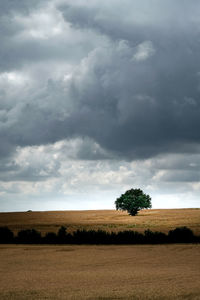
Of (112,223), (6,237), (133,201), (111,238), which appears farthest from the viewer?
(133,201)

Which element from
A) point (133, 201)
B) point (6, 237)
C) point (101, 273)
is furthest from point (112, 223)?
point (101, 273)

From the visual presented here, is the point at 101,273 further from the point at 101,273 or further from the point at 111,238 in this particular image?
the point at 111,238

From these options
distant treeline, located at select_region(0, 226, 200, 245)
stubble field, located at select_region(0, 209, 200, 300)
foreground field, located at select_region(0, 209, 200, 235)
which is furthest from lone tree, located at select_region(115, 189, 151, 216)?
stubble field, located at select_region(0, 209, 200, 300)

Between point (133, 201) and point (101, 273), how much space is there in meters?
57.1

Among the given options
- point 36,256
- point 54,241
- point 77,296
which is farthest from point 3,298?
point 54,241

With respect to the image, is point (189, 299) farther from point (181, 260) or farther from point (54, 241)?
point (54, 241)

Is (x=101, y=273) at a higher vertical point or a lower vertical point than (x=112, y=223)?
lower

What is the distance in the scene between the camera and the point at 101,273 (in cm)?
1600

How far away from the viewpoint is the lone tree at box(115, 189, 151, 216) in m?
72.3

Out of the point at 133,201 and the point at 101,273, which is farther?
the point at 133,201

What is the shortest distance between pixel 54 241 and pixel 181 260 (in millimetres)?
12196

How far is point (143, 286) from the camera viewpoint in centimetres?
1293

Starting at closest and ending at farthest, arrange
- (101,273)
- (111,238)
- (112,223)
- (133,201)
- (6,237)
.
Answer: (101,273), (111,238), (6,237), (112,223), (133,201)

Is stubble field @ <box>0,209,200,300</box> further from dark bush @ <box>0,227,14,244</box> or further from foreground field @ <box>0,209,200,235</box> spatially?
foreground field @ <box>0,209,200,235</box>
